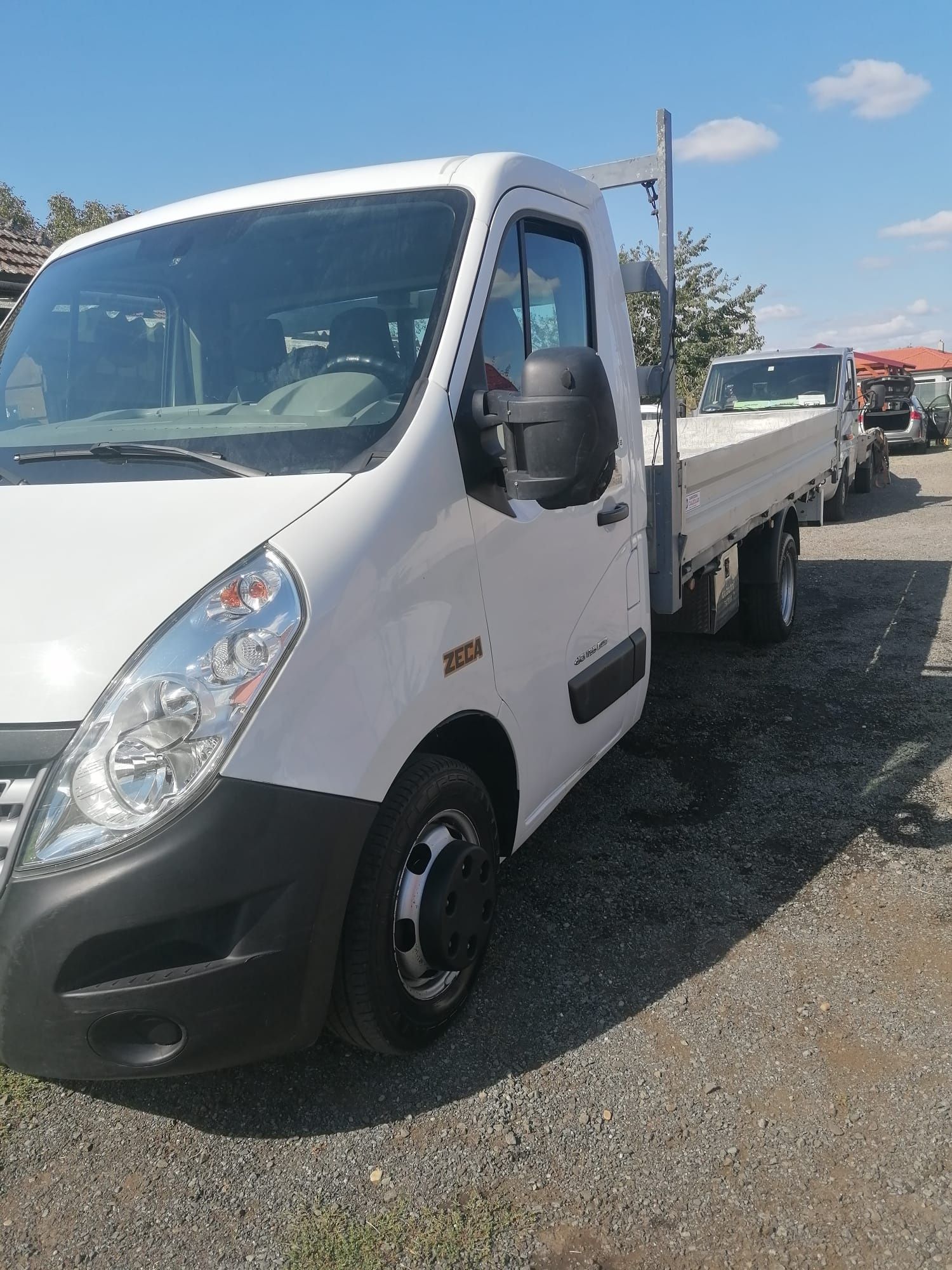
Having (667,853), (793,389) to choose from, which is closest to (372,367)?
(667,853)

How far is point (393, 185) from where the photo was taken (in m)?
2.90

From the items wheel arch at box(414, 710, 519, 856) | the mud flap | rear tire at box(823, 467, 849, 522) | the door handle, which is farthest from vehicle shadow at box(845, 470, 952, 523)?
wheel arch at box(414, 710, 519, 856)

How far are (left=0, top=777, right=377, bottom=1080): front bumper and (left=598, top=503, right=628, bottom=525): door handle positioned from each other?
1.60 metres

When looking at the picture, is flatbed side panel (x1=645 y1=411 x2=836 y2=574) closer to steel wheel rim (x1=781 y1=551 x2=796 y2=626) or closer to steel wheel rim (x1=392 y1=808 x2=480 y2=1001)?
steel wheel rim (x1=781 y1=551 x2=796 y2=626)

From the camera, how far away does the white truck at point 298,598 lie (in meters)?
1.90

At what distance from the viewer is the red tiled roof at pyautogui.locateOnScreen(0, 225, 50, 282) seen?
10500 mm

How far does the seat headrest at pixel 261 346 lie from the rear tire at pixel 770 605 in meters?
4.22

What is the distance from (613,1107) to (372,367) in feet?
6.64

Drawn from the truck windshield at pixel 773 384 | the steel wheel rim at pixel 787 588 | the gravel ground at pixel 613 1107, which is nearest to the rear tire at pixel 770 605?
the steel wheel rim at pixel 787 588

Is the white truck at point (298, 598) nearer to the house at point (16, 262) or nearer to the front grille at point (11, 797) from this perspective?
the front grille at point (11, 797)

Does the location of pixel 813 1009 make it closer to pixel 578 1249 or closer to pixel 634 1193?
pixel 634 1193

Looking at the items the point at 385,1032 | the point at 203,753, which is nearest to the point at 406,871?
the point at 385,1032

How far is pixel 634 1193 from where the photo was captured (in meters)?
2.23

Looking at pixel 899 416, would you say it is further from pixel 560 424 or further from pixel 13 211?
pixel 13 211
